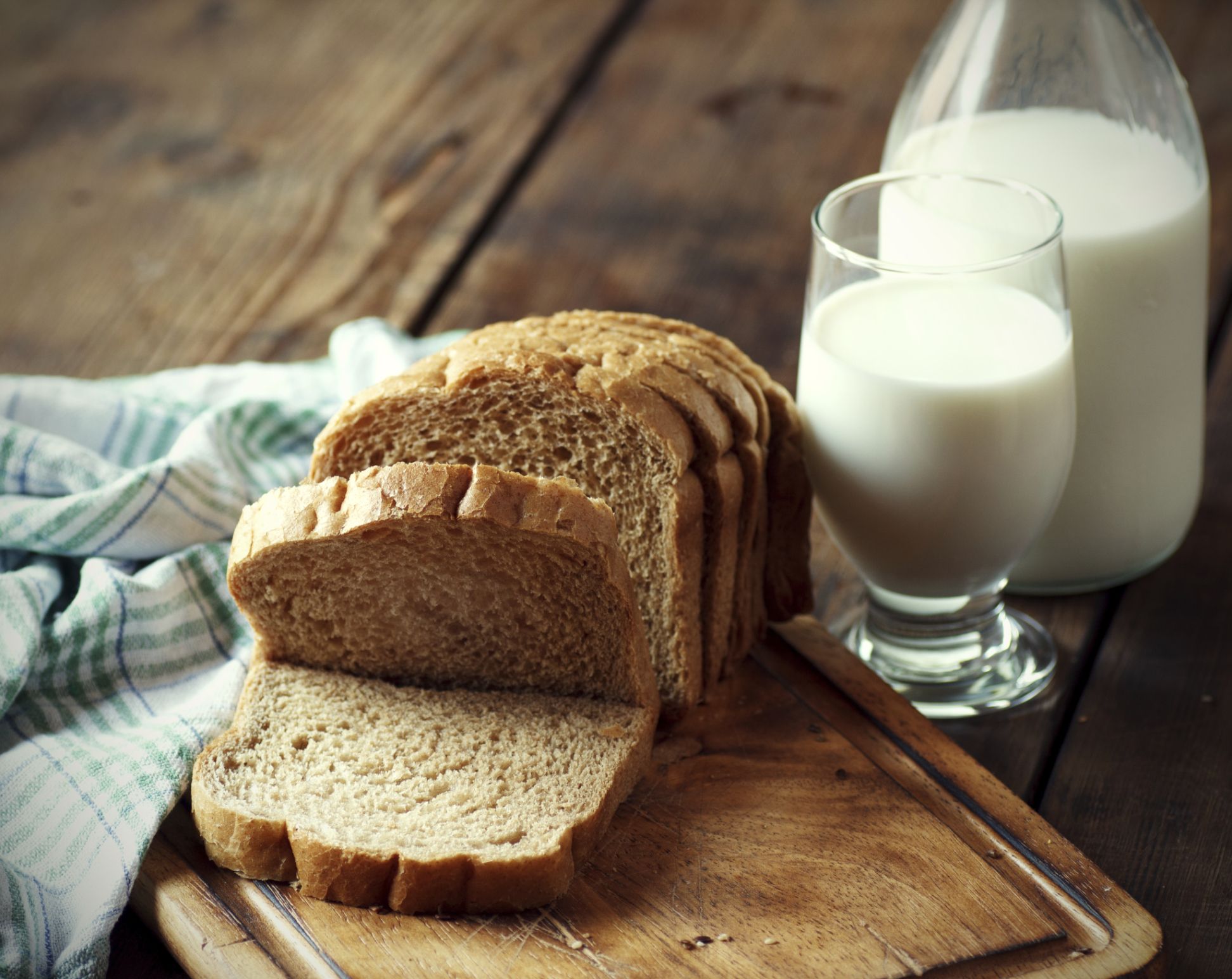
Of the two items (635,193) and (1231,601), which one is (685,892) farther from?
(635,193)

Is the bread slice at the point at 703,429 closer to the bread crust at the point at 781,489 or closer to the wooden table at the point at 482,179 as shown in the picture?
the bread crust at the point at 781,489

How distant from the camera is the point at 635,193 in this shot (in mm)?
3016

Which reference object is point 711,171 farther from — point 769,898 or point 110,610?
point 769,898

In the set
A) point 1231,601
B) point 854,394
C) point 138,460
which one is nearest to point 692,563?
point 854,394

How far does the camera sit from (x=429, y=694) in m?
1.72

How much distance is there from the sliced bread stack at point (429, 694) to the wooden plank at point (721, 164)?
537mm

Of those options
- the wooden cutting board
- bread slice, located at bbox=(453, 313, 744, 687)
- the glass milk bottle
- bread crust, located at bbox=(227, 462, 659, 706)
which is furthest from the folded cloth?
the glass milk bottle

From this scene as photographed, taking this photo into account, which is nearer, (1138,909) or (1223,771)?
(1138,909)

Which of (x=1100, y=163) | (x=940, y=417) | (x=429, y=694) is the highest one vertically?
(x=1100, y=163)

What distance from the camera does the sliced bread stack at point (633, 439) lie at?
5.43ft

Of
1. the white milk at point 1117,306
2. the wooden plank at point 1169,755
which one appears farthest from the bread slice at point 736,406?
the wooden plank at point 1169,755

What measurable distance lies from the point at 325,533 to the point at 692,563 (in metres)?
0.43

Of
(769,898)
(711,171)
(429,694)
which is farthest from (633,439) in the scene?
(711,171)

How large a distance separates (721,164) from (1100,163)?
135 centimetres
